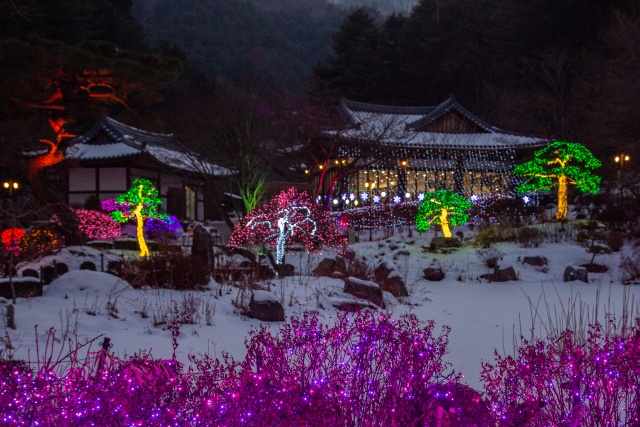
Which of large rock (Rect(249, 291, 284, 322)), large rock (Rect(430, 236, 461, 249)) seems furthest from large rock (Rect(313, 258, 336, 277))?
large rock (Rect(430, 236, 461, 249))

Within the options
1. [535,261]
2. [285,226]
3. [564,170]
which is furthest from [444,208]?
[285,226]

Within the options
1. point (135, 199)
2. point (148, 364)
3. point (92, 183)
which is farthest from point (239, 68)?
point (148, 364)

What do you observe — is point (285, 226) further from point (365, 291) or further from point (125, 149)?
→ point (125, 149)

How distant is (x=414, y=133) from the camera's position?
2567cm

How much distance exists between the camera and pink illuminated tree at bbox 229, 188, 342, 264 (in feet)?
43.8

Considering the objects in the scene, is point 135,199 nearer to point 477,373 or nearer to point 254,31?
point 477,373

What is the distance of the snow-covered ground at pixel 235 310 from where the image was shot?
18.0 feet

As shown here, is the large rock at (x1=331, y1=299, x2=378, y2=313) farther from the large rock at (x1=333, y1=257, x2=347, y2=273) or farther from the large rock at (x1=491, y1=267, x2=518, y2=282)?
the large rock at (x1=491, y1=267, x2=518, y2=282)

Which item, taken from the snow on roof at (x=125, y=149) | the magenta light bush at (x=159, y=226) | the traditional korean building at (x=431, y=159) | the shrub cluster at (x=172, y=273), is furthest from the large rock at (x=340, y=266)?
the traditional korean building at (x=431, y=159)

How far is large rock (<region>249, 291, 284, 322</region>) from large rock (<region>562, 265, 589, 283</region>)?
8.30 metres

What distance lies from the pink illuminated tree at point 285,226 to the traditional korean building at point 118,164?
472 centimetres

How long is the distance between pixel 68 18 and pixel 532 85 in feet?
86.2

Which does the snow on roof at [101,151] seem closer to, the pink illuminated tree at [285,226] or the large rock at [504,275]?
the pink illuminated tree at [285,226]

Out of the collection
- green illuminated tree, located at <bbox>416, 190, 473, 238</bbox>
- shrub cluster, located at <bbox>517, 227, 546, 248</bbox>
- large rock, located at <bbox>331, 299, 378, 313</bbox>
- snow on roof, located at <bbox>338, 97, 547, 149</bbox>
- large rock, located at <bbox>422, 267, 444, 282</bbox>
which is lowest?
large rock, located at <bbox>422, 267, 444, 282</bbox>
